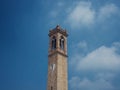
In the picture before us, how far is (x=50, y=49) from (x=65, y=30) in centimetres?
406

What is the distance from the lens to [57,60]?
35.3m

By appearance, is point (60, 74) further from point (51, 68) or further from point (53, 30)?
point (53, 30)

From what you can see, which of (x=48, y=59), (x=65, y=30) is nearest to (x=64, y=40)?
(x=65, y=30)

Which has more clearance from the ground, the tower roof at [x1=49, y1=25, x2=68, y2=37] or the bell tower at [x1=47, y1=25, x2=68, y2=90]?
the tower roof at [x1=49, y1=25, x2=68, y2=37]

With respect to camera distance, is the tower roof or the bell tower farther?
the tower roof

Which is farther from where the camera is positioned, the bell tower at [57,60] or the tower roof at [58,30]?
the tower roof at [58,30]

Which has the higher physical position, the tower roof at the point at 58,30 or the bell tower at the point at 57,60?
the tower roof at the point at 58,30

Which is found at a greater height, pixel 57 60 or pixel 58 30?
pixel 58 30

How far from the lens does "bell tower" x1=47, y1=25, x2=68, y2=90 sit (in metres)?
34.2

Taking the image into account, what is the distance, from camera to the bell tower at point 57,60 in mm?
34219

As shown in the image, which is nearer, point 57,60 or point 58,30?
point 57,60

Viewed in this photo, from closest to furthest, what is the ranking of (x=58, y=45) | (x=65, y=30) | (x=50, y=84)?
(x=50, y=84) < (x=58, y=45) < (x=65, y=30)

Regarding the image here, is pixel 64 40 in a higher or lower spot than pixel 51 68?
higher

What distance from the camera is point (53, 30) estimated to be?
38594mm
